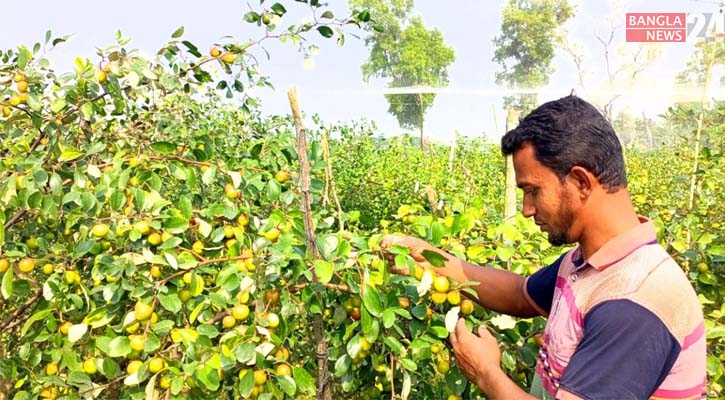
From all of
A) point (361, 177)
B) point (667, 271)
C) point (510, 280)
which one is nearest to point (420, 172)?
point (361, 177)

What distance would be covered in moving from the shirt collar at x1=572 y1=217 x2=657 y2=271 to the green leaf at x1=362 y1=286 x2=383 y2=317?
48 cm

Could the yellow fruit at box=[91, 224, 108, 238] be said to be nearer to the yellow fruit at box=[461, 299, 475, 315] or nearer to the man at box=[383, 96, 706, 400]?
the man at box=[383, 96, 706, 400]

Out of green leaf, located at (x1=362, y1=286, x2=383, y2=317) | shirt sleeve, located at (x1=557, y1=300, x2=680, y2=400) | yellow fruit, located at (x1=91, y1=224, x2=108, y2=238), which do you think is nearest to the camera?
shirt sleeve, located at (x1=557, y1=300, x2=680, y2=400)

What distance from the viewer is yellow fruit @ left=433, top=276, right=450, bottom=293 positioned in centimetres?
146

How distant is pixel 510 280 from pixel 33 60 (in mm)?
1915

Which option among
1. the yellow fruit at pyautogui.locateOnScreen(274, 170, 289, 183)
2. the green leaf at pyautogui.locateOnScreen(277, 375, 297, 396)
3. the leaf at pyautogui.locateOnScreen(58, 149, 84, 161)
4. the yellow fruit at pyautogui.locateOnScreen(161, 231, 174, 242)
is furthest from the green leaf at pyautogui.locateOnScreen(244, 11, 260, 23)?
the green leaf at pyautogui.locateOnScreen(277, 375, 297, 396)

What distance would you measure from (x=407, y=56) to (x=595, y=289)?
41.5 metres

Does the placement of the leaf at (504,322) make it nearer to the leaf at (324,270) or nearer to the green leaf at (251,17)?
the leaf at (324,270)

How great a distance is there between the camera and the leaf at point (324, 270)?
1261 mm

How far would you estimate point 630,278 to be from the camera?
1.12m

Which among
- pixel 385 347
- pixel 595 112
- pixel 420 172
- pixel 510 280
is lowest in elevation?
pixel 420 172

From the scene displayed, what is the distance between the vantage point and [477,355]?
1.39m

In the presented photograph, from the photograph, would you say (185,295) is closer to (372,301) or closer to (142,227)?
(142,227)

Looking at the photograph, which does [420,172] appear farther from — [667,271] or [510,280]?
[667,271]
